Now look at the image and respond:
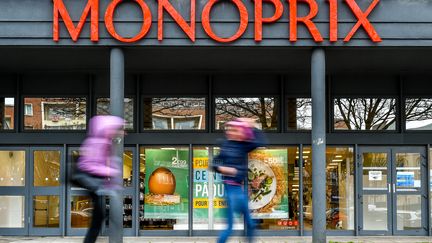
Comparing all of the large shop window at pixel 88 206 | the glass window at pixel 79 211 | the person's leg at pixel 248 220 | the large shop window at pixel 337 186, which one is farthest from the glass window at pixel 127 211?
the person's leg at pixel 248 220

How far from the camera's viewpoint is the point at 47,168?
13789 mm

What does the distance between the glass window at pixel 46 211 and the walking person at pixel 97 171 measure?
755 centimetres

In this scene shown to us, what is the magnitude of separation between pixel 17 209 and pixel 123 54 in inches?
198

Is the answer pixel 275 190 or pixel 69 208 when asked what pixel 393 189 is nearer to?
pixel 275 190

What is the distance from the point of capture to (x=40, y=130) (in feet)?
45.2

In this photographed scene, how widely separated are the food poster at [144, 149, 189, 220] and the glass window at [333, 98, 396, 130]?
3.70 meters

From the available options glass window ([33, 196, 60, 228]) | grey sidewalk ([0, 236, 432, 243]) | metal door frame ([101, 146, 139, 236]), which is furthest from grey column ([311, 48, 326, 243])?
glass window ([33, 196, 60, 228])

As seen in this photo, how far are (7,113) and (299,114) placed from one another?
6.81m

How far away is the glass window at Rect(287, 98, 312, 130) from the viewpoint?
1391 cm

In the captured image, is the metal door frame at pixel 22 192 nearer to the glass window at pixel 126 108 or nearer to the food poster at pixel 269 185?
the glass window at pixel 126 108

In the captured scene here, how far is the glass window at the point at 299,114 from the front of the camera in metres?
13.9

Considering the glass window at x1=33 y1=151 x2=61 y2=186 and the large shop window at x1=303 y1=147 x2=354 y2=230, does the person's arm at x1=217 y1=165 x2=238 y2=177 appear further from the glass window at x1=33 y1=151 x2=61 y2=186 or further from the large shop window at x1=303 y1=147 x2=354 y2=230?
the glass window at x1=33 y1=151 x2=61 y2=186

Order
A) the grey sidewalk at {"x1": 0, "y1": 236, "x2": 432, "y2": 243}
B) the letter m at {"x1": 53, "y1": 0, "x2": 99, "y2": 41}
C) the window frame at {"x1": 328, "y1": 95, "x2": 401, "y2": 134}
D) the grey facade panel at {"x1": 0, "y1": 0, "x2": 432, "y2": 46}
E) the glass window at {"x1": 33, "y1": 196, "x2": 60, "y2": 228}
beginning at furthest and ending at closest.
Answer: the window frame at {"x1": 328, "y1": 95, "x2": 401, "y2": 134}, the glass window at {"x1": 33, "y1": 196, "x2": 60, "y2": 228}, the grey sidewalk at {"x1": 0, "y1": 236, "x2": 432, "y2": 243}, the grey facade panel at {"x1": 0, "y1": 0, "x2": 432, "y2": 46}, the letter m at {"x1": 53, "y1": 0, "x2": 99, "y2": 41}

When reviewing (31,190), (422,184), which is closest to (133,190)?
(31,190)
